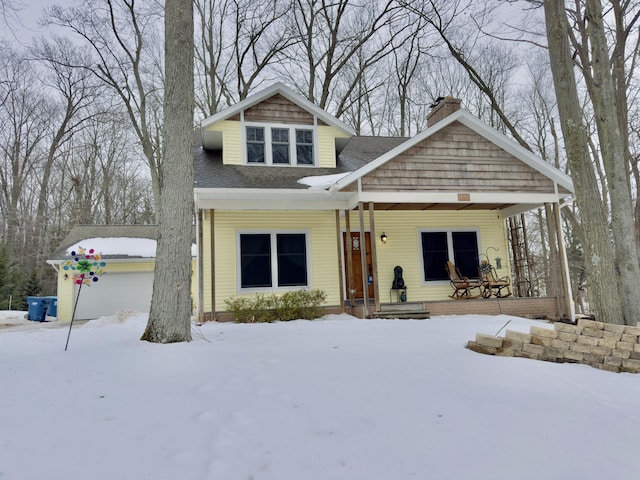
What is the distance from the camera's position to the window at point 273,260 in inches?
356

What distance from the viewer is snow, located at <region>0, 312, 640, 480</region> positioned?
1825 millimetres

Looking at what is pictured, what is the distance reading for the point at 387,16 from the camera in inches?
631

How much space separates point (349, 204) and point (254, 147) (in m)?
3.00

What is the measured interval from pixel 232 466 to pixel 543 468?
1.51 m

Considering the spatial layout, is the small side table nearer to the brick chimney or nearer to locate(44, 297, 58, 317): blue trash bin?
the brick chimney

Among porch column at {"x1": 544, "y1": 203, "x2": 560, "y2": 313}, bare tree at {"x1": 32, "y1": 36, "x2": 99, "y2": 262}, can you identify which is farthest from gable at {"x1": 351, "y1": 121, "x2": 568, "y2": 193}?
bare tree at {"x1": 32, "y1": 36, "x2": 99, "y2": 262}

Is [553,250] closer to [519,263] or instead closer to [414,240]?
[519,263]

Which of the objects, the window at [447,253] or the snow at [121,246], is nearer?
the window at [447,253]

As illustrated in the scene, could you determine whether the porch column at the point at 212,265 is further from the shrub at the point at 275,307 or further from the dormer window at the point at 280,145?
the dormer window at the point at 280,145

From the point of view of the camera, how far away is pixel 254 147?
32.0ft

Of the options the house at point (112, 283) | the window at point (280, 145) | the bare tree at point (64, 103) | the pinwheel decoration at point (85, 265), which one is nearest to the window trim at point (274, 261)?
the window at point (280, 145)

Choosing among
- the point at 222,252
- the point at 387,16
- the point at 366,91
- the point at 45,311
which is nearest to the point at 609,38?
the point at 387,16

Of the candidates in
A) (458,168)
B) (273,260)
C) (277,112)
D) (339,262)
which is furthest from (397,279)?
(277,112)

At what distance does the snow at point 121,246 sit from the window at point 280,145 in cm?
564
